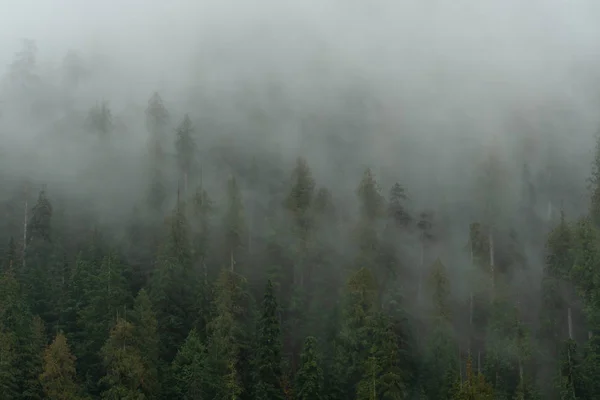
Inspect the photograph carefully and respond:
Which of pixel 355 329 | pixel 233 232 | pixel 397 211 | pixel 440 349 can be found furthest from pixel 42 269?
pixel 440 349

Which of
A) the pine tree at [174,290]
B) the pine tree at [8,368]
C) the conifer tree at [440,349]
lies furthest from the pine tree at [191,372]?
the conifer tree at [440,349]

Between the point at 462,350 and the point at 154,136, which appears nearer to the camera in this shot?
the point at 462,350

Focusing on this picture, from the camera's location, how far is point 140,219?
74.5 m

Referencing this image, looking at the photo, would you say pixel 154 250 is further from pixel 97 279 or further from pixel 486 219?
pixel 486 219

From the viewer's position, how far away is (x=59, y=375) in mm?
46031

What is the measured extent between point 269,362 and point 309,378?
3.50 meters

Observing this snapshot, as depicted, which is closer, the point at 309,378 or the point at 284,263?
the point at 309,378

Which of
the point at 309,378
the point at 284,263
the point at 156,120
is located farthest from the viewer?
the point at 156,120

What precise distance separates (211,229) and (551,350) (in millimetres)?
37210

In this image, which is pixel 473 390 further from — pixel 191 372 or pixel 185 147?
pixel 185 147

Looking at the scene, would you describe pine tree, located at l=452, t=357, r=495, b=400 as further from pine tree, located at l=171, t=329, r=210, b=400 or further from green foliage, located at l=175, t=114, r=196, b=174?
green foliage, located at l=175, t=114, r=196, b=174

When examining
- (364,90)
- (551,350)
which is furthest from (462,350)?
(364,90)

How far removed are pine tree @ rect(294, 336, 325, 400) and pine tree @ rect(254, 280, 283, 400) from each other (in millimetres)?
1725

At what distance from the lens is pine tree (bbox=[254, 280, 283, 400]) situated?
4843cm
